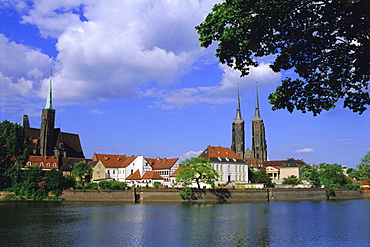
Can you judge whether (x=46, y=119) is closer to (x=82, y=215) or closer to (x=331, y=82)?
(x=82, y=215)

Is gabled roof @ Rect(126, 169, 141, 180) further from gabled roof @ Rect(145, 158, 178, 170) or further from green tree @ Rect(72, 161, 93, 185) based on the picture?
green tree @ Rect(72, 161, 93, 185)

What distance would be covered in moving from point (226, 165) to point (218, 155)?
3312 mm

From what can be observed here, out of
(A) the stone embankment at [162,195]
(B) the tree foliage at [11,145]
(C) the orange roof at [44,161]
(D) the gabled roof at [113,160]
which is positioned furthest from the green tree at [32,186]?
(D) the gabled roof at [113,160]

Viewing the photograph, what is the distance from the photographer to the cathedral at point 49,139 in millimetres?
111500

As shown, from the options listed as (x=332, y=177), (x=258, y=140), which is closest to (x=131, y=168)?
(x=332, y=177)

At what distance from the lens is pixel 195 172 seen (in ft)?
239

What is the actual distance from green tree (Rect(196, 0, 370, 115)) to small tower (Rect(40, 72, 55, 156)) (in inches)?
4190

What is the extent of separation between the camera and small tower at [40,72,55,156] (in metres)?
112

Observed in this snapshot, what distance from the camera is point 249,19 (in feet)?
43.4

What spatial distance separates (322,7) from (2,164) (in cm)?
8174

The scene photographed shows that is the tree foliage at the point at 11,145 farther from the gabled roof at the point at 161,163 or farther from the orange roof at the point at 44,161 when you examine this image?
the gabled roof at the point at 161,163

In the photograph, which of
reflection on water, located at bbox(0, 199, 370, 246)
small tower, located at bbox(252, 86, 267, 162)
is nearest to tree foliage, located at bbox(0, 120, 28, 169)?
reflection on water, located at bbox(0, 199, 370, 246)

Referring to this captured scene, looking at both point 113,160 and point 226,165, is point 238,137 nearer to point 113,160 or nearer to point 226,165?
point 226,165

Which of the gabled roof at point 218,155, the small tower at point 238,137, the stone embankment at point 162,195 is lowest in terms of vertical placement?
the stone embankment at point 162,195
